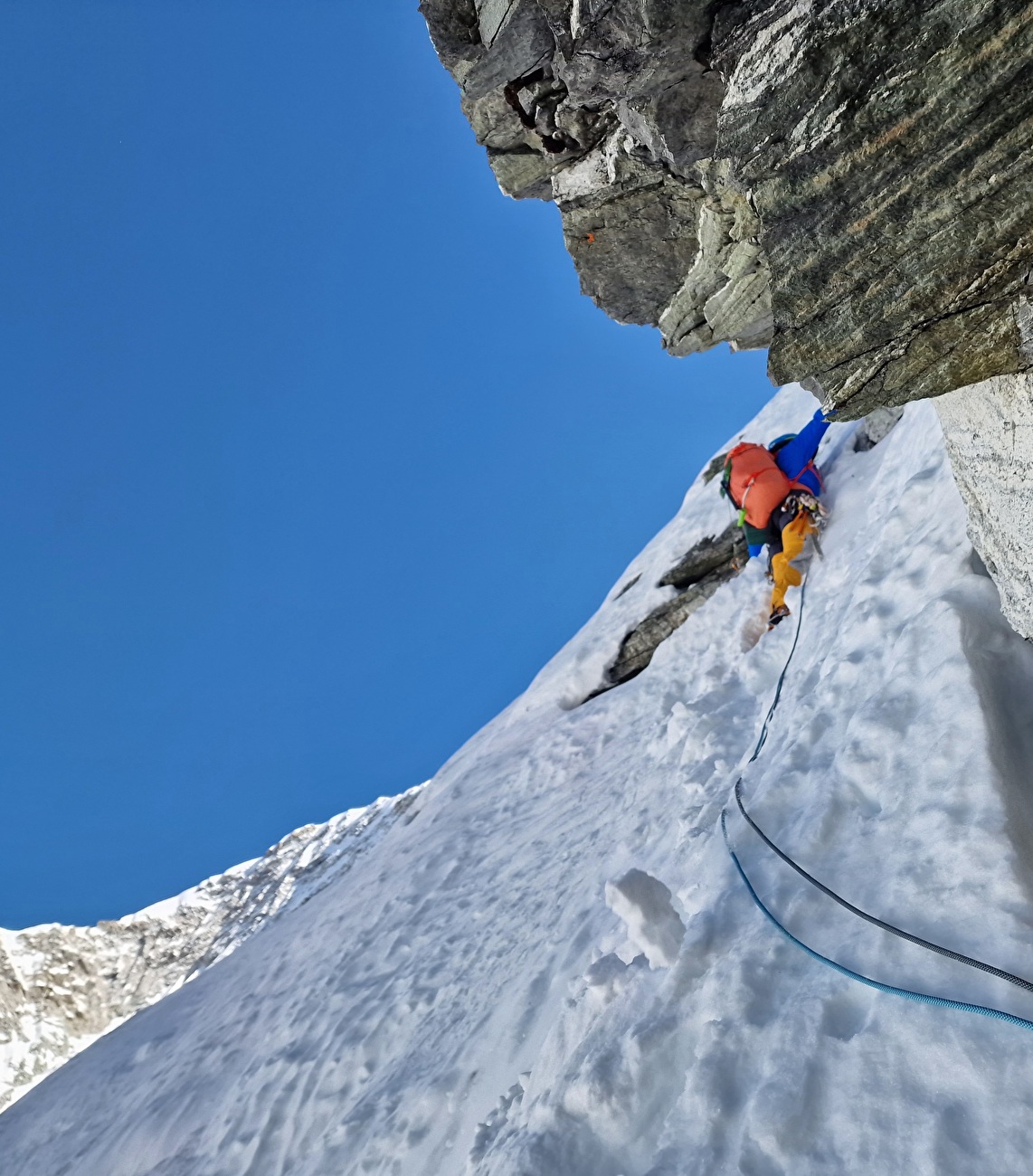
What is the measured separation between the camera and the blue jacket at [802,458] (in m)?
11.8

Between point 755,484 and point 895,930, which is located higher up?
point 755,484

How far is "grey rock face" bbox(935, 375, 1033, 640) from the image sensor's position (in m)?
3.74

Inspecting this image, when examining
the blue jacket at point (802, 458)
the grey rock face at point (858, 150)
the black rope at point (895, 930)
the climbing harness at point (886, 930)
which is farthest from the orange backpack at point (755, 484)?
the black rope at point (895, 930)

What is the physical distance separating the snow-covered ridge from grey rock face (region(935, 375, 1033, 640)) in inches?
1133

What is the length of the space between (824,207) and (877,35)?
0.60 metres

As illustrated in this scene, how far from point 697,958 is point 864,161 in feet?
14.0

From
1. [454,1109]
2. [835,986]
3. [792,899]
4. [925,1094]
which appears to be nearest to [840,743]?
[792,899]

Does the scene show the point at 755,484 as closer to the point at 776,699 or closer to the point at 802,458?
the point at 802,458

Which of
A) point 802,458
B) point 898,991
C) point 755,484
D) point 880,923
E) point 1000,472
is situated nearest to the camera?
point 898,991

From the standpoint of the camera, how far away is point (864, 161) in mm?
3051

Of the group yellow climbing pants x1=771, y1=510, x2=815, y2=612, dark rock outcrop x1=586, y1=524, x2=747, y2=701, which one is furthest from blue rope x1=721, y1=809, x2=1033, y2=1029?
dark rock outcrop x1=586, y1=524, x2=747, y2=701

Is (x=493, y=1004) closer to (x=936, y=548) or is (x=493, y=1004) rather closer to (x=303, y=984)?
(x=303, y=984)

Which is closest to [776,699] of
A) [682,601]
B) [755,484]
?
[755,484]

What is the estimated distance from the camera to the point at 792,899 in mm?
4289
